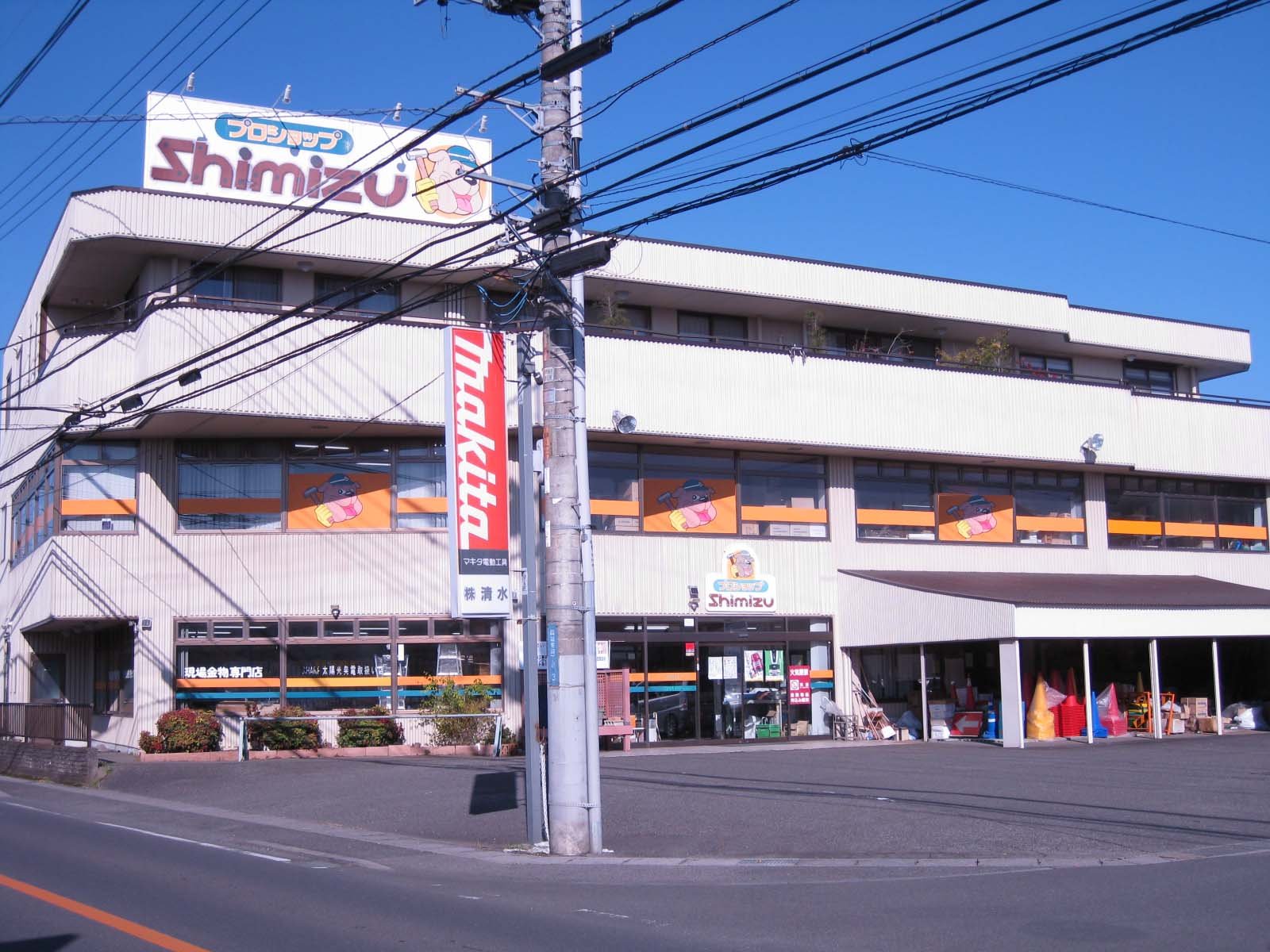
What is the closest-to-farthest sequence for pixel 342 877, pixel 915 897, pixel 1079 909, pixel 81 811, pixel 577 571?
pixel 1079 909 < pixel 915 897 < pixel 342 877 < pixel 577 571 < pixel 81 811

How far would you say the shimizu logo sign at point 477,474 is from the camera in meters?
14.9

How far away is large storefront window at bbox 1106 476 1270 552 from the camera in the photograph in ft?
112

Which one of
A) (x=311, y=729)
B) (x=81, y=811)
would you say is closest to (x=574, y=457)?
(x=81, y=811)

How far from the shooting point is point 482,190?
30.5 m

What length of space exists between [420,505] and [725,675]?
790 cm

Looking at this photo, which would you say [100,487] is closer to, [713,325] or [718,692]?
[718,692]

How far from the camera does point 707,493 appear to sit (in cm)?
2938

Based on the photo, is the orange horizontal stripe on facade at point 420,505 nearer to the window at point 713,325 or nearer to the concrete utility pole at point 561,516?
the window at point 713,325

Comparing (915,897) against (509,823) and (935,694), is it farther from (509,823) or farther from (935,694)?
(935,694)

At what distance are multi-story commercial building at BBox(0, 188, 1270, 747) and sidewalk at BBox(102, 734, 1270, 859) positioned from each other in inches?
119

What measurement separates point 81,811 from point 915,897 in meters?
13.0

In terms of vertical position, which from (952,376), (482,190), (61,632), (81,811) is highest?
(482,190)

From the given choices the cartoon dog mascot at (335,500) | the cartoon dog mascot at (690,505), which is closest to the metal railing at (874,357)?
the cartoon dog mascot at (690,505)

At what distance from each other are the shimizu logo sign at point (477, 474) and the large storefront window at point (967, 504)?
1606 cm
